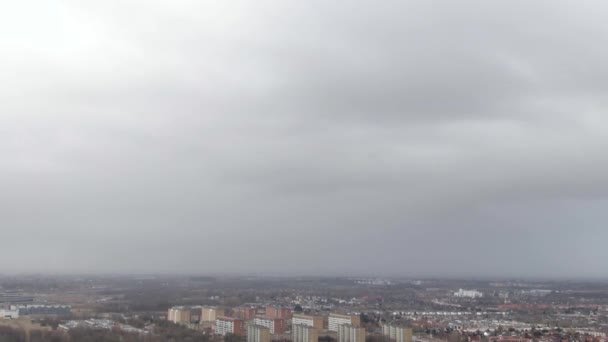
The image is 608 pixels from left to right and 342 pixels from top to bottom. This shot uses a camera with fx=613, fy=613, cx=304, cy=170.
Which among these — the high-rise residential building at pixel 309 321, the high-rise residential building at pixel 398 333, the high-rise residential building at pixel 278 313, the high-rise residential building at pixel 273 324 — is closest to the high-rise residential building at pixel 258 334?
the high-rise residential building at pixel 273 324

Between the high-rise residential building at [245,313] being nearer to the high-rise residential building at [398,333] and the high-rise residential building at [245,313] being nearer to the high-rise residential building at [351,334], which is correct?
the high-rise residential building at [351,334]

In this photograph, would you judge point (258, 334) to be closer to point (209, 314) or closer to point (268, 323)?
point (268, 323)

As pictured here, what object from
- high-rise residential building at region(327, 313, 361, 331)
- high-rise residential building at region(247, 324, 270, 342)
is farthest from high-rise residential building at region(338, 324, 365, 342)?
high-rise residential building at region(327, 313, 361, 331)

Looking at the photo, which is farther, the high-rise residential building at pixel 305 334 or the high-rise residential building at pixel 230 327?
the high-rise residential building at pixel 230 327

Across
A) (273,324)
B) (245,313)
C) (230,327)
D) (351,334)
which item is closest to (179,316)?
(245,313)

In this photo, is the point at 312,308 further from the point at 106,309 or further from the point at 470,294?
the point at 470,294

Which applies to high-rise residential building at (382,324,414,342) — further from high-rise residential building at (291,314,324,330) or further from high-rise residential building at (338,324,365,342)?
high-rise residential building at (291,314,324,330)
